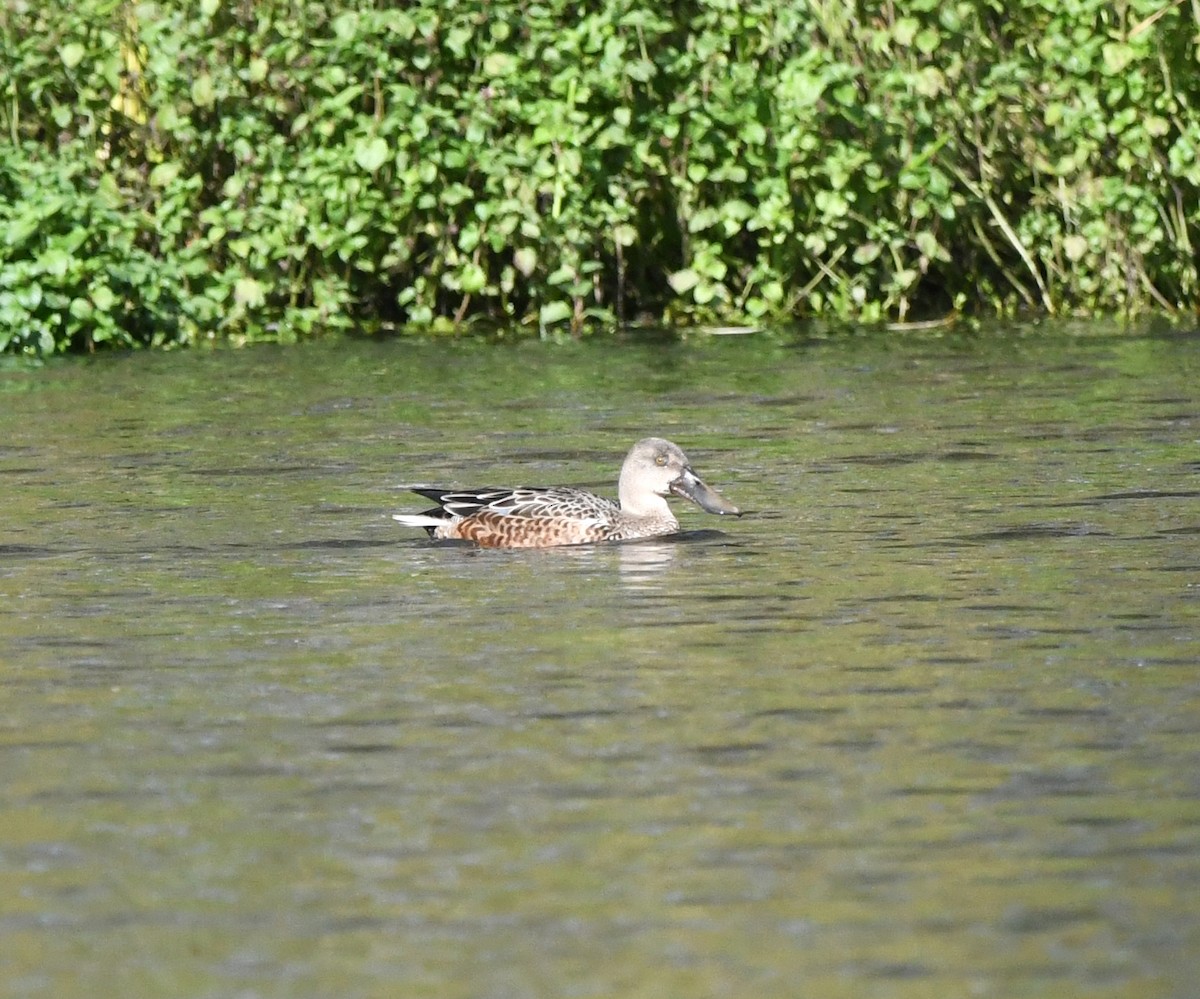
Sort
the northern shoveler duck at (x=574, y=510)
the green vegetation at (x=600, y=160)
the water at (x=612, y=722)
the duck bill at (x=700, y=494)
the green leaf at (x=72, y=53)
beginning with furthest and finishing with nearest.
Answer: the green leaf at (x=72, y=53) → the green vegetation at (x=600, y=160) → the duck bill at (x=700, y=494) → the northern shoveler duck at (x=574, y=510) → the water at (x=612, y=722)

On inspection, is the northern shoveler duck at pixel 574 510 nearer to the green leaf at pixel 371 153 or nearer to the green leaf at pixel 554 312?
the green leaf at pixel 554 312

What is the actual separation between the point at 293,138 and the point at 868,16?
166 inches

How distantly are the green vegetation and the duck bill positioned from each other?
758 centimetres

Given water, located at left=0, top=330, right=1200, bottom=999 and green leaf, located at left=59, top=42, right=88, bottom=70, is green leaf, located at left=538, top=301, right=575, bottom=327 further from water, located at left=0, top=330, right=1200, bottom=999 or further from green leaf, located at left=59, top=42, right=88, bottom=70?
water, located at left=0, top=330, right=1200, bottom=999

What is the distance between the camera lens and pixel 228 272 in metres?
18.9

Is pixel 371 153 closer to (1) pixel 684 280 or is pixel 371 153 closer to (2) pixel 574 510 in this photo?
(1) pixel 684 280

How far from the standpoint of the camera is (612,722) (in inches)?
287

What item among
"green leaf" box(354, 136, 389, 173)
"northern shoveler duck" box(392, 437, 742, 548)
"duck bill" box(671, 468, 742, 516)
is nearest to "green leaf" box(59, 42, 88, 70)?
"green leaf" box(354, 136, 389, 173)

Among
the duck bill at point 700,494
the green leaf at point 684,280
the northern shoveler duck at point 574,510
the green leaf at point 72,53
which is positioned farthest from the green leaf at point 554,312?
the duck bill at point 700,494

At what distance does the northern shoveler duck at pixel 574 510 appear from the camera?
10.5 metres

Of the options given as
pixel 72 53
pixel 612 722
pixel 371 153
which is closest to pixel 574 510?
pixel 612 722

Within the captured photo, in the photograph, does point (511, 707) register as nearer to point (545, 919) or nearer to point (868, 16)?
point (545, 919)

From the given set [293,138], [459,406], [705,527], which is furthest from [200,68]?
→ [705,527]

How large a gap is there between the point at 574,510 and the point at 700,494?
51cm
